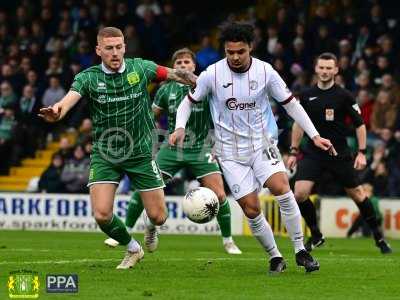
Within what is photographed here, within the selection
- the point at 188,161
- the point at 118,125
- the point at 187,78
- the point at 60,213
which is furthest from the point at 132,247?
the point at 60,213

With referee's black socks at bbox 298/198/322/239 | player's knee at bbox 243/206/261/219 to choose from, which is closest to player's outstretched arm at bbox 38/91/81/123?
player's knee at bbox 243/206/261/219

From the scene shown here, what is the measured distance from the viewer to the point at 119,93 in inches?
486

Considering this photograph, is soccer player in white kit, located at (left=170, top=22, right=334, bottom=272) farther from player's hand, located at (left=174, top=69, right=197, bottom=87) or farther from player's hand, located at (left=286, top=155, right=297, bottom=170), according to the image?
player's hand, located at (left=286, top=155, right=297, bottom=170)

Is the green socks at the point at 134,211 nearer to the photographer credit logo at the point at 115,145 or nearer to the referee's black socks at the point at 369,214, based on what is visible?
the referee's black socks at the point at 369,214

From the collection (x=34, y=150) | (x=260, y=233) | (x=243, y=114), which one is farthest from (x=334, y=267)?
(x=34, y=150)

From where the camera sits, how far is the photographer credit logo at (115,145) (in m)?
12.4

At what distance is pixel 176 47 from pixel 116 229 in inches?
695

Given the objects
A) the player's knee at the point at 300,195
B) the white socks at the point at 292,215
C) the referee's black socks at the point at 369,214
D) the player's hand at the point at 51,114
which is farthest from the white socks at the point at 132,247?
the referee's black socks at the point at 369,214

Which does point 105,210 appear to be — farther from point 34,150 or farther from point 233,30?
point 34,150

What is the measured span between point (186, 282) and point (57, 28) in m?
19.8

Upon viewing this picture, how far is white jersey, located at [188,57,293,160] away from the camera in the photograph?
12.0 m

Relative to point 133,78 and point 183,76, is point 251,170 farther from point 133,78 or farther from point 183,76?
point 133,78

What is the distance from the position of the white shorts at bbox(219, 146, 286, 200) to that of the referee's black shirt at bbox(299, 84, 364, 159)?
3614 millimetres

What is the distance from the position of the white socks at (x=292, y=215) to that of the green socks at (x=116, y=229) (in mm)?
1727
